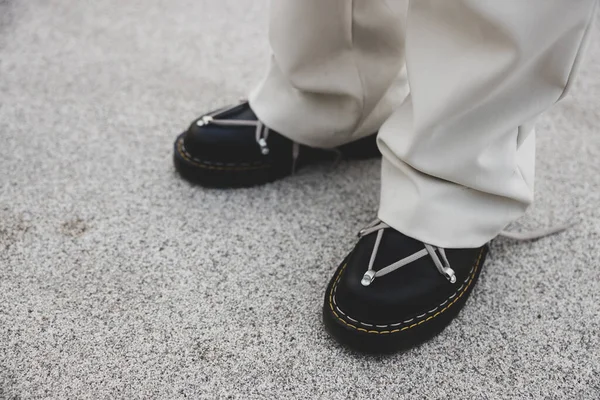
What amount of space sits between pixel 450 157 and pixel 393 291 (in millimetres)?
145

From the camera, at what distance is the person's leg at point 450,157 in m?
0.51

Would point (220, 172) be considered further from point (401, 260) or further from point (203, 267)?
point (401, 260)

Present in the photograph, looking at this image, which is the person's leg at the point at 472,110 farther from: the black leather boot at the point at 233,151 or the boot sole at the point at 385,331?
the black leather boot at the point at 233,151

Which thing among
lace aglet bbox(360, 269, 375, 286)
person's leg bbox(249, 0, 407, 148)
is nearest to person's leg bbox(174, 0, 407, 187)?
person's leg bbox(249, 0, 407, 148)

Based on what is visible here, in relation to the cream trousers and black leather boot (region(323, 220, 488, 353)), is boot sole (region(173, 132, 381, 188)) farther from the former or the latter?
black leather boot (region(323, 220, 488, 353))

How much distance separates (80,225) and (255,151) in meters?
0.24

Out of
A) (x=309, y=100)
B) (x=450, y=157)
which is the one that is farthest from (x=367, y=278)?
(x=309, y=100)

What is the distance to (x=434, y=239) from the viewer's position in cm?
63

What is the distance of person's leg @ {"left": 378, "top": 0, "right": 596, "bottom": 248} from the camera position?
1.65 ft

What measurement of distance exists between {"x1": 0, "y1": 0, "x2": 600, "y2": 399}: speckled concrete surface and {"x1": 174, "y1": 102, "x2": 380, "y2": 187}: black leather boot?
0.9 inches

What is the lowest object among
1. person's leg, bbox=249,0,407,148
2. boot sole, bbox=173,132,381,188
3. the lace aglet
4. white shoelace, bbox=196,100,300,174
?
boot sole, bbox=173,132,381,188

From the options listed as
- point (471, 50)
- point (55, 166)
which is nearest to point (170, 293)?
point (55, 166)

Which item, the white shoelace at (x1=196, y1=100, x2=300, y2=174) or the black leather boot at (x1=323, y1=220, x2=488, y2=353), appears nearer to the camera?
the black leather boot at (x1=323, y1=220, x2=488, y2=353)

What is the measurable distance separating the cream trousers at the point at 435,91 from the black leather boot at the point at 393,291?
2 centimetres
